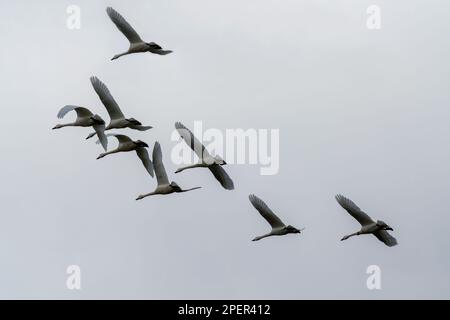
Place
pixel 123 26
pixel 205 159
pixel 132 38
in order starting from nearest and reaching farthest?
pixel 123 26
pixel 205 159
pixel 132 38

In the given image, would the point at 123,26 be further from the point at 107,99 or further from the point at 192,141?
the point at 192,141

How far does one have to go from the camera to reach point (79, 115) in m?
91.6

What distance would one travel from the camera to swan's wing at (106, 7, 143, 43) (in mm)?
89250

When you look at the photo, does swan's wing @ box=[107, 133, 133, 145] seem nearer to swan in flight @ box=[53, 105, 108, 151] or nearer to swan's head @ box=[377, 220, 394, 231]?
swan in flight @ box=[53, 105, 108, 151]

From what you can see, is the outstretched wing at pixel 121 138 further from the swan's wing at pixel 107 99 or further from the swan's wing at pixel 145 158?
the swan's wing at pixel 107 99

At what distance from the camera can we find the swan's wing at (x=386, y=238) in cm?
9388

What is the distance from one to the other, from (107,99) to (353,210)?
11.7m

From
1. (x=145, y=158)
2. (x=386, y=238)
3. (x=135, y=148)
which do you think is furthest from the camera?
(x=386, y=238)

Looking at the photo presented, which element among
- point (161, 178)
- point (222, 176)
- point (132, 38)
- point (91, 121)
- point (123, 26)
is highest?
point (123, 26)

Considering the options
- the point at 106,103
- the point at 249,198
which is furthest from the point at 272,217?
the point at 106,103

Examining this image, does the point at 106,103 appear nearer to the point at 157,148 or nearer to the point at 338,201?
the point at 157,148

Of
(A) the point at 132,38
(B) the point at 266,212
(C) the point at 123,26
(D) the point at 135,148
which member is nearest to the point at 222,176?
(B) the point at 266,212

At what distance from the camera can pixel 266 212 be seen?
302ft

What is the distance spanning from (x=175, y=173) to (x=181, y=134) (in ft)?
16.4
